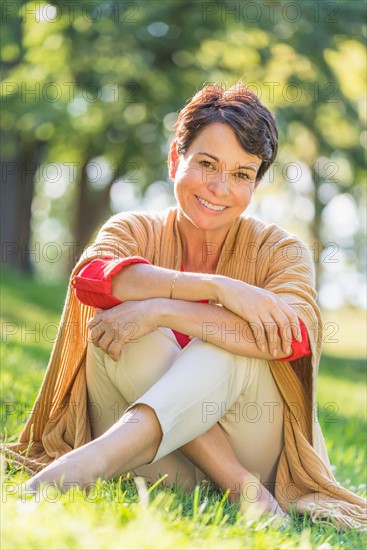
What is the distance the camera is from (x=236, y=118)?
320 cm

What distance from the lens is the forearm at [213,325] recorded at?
9.16ft

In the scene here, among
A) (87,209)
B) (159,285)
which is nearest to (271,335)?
(159,285)

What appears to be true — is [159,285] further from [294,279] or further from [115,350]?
[294,279]

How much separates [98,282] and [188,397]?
21.1 inches

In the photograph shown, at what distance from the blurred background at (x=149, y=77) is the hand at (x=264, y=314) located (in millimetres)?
3541

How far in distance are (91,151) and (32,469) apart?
1060 cm

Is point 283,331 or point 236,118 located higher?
point 236,118

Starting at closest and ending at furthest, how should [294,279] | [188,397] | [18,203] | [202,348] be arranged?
[188,397]
[202,348]
[294,279]
[18,203]

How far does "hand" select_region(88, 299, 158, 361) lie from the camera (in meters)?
2.80

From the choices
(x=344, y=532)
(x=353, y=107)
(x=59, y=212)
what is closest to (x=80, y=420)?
(x=344, y=532)

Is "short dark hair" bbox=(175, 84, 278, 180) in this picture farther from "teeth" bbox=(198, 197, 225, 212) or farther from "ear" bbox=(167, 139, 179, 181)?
"teeth" bbox=(198, 197, 225, 212)

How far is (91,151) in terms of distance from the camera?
13.3 meters

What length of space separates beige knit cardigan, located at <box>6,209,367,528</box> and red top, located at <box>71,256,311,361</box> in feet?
0.20

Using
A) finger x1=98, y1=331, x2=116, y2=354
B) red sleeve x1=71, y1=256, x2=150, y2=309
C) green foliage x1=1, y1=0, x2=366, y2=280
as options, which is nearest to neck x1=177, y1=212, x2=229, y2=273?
red sleeve x1=71, y1=256, x2=150, y2=309
